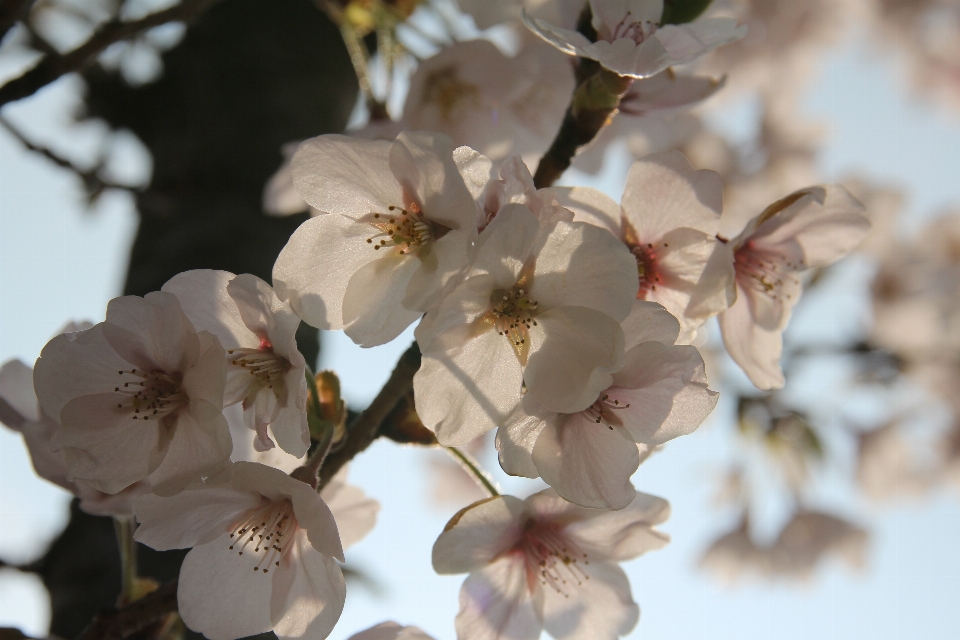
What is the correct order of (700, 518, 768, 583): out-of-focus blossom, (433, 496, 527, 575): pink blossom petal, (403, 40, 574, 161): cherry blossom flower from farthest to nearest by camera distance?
(700, 518, 768, 583): out-of-focus blossom < (403, 40, 574, 161): cherry blossom flower < (433, 496, 527, 575): pink blossom petal

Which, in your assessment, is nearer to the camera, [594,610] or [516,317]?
[516,317]

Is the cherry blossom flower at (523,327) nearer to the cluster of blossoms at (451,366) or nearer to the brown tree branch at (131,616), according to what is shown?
the cluster of blossoms at (451,366)

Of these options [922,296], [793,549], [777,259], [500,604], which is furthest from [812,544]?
[500,604]

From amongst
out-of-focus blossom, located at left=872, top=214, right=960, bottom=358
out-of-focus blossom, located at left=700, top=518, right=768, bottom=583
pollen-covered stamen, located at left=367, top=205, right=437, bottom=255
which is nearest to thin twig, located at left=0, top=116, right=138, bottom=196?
pollen-covered stamen, located at left=367, top=205, right=437, bottom=255

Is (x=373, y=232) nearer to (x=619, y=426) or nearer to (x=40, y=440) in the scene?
(x=619, y=426)

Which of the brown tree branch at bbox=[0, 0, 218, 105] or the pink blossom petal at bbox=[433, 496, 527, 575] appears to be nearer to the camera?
the pink blossom petal at bbox=[433, 496, 527, 575]

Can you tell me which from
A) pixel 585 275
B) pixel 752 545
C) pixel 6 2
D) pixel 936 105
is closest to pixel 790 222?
pixel 585 275

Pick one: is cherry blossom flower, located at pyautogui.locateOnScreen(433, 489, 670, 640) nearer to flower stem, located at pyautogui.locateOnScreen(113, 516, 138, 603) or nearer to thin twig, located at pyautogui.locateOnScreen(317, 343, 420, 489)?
thin twig, located at pyautogui.locateOnScreen(317, 343, 420, 489)
